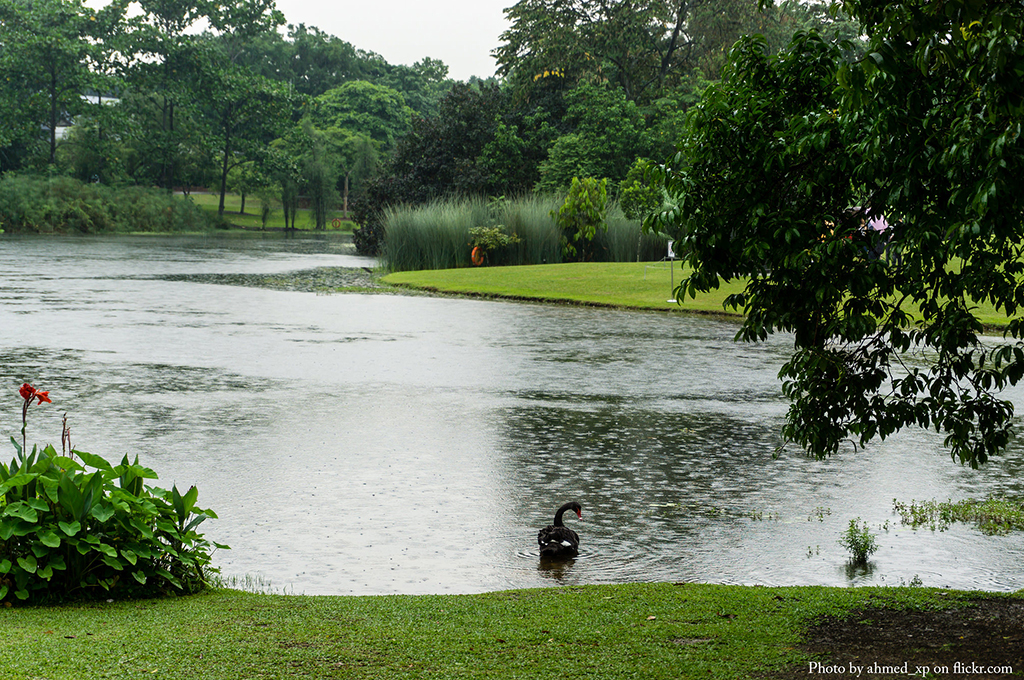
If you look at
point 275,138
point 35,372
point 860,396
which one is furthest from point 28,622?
point 275,138

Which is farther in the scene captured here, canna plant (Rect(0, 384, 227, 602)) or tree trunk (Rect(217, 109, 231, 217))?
tree trunk (Rect(217, 109, 231, 217))

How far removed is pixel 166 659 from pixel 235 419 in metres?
7.41

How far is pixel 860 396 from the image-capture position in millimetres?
5793

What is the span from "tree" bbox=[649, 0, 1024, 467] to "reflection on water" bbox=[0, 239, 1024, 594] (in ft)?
5.81

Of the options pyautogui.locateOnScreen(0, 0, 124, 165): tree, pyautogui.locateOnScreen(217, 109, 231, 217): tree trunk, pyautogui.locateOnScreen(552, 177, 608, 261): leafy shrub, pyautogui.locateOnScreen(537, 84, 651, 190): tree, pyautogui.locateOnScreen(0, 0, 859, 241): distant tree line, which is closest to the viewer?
pyautogui.locateOnScreen(552, 177, 608, 261): leafy shrub

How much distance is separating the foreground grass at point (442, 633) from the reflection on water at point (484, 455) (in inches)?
34.5

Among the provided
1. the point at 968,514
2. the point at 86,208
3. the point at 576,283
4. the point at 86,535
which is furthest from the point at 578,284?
the point at 86,208

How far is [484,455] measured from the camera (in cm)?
1031

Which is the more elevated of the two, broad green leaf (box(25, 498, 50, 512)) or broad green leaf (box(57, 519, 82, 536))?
broad green leaf (box(25, 498, 50, 512))

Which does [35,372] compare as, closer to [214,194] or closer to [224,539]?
[224,539]

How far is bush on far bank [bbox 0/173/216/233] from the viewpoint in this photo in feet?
232

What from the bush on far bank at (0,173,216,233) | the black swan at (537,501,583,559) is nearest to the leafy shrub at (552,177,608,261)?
the black swan at (537,501,583,559)

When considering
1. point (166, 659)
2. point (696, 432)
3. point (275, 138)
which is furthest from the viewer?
point (275, 138)

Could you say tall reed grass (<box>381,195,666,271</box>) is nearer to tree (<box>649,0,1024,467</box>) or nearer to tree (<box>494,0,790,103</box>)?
tree (<box>494,0,790,103</box>)
